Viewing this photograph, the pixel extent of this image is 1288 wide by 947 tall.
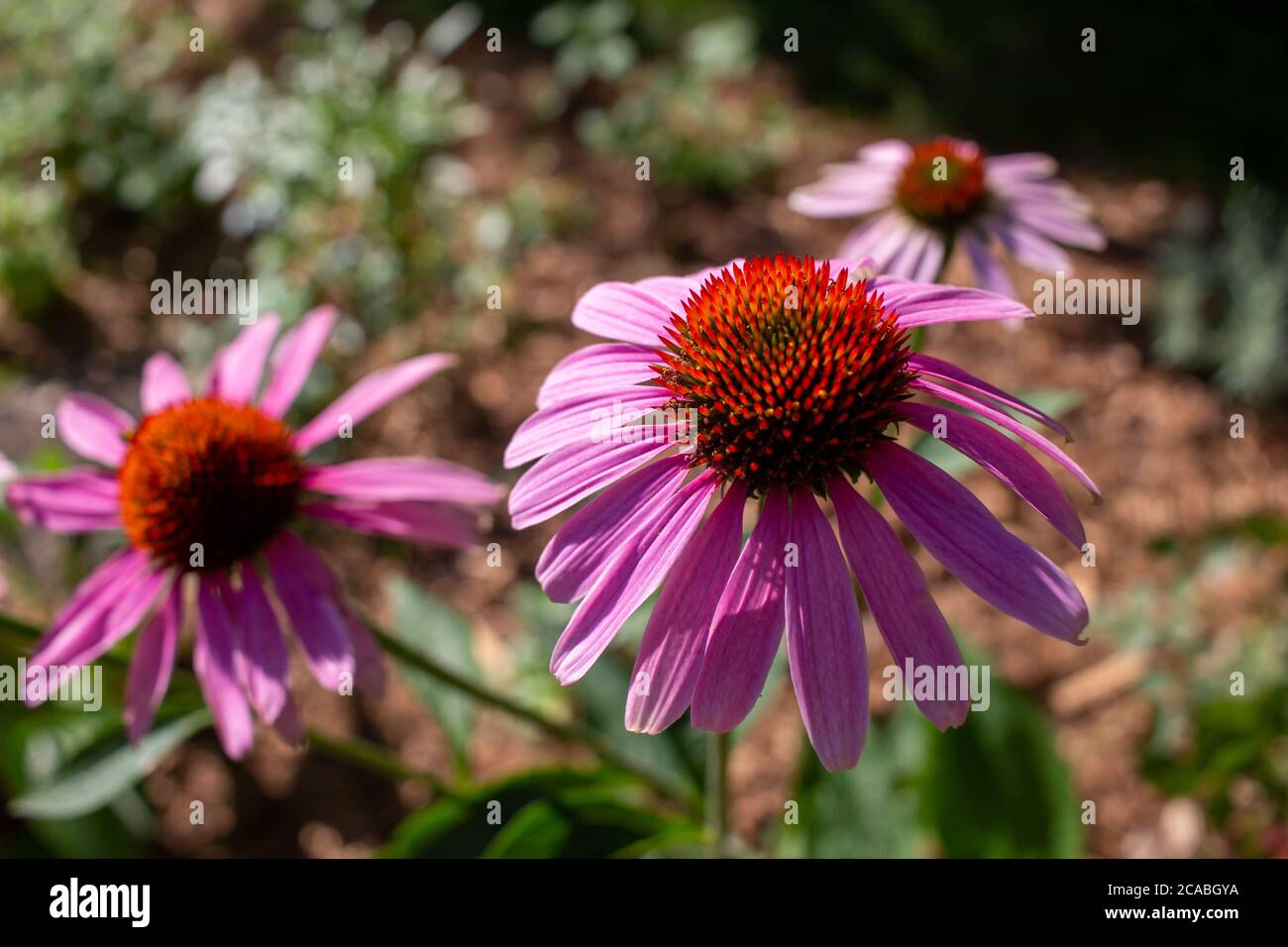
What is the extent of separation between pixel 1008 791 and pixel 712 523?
1.12 m

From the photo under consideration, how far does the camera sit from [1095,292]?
11.4ft

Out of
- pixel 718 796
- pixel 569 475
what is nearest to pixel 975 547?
pixel 569 475

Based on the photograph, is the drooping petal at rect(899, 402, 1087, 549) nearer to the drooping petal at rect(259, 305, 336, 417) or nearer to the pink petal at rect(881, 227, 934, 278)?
the pink petal at rect(881, 227, 934, 278)

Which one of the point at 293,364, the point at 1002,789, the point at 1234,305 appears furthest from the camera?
the point at 1234,305

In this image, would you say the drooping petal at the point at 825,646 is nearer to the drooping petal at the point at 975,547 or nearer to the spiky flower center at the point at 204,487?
the drooping petal at the point at 975,547

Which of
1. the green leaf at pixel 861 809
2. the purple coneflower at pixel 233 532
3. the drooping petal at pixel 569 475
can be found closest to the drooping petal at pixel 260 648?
the purple coneflower at pixel 233 532

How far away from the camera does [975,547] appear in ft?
3.72

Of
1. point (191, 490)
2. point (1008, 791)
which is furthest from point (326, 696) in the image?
point (1008, 791)

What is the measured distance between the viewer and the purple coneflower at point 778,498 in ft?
3.62

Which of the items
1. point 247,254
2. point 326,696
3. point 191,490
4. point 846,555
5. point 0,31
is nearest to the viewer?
point 846,555

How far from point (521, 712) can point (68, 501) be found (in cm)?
80

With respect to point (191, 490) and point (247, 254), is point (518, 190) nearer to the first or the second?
point (247, 254)

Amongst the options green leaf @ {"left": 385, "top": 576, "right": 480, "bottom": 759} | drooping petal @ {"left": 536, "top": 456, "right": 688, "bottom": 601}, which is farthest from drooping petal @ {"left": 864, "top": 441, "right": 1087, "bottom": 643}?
green leaf @ {"left": 385, "top": 576, "right": 480, "bottom": 759}

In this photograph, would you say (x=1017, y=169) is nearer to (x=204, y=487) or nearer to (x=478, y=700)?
(x=478, y=700)
